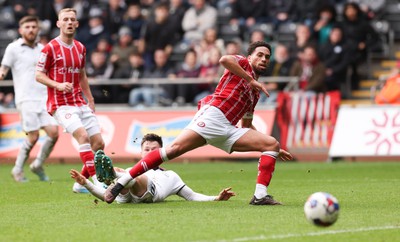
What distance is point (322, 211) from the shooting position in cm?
914

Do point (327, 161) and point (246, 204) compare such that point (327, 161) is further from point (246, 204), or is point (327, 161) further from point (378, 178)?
point (246, 204)

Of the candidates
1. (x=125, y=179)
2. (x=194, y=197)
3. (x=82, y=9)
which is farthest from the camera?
(x=82, y=9)

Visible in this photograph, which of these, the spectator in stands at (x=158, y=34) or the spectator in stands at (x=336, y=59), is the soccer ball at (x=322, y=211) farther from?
the spectator in stands at (x=158, y=34)

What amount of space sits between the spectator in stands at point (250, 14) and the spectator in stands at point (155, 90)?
2146mm

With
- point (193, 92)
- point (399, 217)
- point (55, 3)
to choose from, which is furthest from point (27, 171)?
point (399, 217)

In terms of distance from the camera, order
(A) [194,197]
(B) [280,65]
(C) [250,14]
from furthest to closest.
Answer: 1. (C) [250,14]
2. (B) [280,65]
3. (A) [194,197]

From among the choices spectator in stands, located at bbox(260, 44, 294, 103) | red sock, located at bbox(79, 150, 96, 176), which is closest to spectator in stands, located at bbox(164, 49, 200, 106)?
spectator in stands, located at bbox(260, 44, 294, 103)

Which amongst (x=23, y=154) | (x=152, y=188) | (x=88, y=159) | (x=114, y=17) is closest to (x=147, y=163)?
(x=152, y=188)

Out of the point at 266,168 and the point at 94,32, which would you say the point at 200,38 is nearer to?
A: the point at 94,32

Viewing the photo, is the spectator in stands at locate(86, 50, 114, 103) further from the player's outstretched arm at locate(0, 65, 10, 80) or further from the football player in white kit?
the player's outstretched arm at locate(0, 65, 10, 80)

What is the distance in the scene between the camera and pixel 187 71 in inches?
945

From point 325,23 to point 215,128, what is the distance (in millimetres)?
13040

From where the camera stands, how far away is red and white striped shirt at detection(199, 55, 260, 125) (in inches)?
463

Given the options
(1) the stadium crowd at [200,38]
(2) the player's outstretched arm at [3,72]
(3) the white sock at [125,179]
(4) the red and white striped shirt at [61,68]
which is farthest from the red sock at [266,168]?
(1) the stadium crowd at [200,38]
